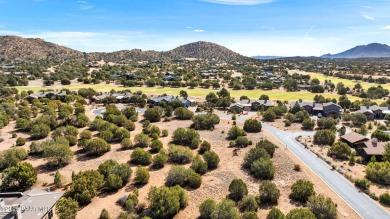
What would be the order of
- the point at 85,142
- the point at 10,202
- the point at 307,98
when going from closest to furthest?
the point at 10,202 < the point at 85,142 < the point at 307,98

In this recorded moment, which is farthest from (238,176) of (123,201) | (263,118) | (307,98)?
(307,98)

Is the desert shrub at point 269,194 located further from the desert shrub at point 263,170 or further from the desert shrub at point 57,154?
the desert shrub at point 57,154

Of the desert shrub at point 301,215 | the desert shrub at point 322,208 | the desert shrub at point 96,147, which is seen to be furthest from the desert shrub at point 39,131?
the desert shrub at point 322,208

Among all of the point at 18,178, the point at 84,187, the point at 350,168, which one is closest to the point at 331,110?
the point at 350,168

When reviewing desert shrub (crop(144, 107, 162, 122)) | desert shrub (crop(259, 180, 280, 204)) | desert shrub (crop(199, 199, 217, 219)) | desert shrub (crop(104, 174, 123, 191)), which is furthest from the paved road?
desert shrub (crop(144, 107, 162, 122))

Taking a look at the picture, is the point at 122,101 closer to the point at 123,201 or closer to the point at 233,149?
the point at 233,149
